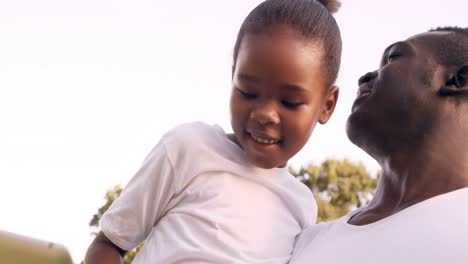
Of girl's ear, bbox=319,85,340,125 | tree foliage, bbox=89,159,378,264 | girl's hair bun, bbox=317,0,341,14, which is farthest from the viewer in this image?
tree foliage, bbox=89,159,378,264

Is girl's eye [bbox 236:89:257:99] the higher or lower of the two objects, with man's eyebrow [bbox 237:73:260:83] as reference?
lower

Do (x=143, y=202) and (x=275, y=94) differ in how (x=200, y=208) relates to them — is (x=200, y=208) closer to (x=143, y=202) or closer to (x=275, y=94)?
(x=143, y=202)

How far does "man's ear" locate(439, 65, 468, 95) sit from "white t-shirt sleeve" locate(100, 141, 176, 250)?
934 millimetres

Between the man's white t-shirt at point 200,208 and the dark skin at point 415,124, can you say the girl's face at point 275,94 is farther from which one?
the dark skin at point 415,124

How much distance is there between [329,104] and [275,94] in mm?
336

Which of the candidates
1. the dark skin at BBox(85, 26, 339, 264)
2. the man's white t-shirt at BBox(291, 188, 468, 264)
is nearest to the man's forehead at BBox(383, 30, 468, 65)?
the dark skin at BBox(85, 26, 339, 264)

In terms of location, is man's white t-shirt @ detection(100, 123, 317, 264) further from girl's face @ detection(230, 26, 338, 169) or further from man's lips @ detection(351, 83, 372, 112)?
man's lips @ detection(351, 83, 372, 112)

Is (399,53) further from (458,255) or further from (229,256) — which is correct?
(229,256)

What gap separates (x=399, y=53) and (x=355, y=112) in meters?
0.26

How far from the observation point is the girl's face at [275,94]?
2033 mm

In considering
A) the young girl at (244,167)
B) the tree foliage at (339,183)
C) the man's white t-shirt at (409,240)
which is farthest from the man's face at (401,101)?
the tree foliage at (339,183)

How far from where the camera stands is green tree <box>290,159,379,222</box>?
650 inches

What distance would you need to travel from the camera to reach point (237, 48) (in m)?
2.26

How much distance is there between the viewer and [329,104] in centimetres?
230
